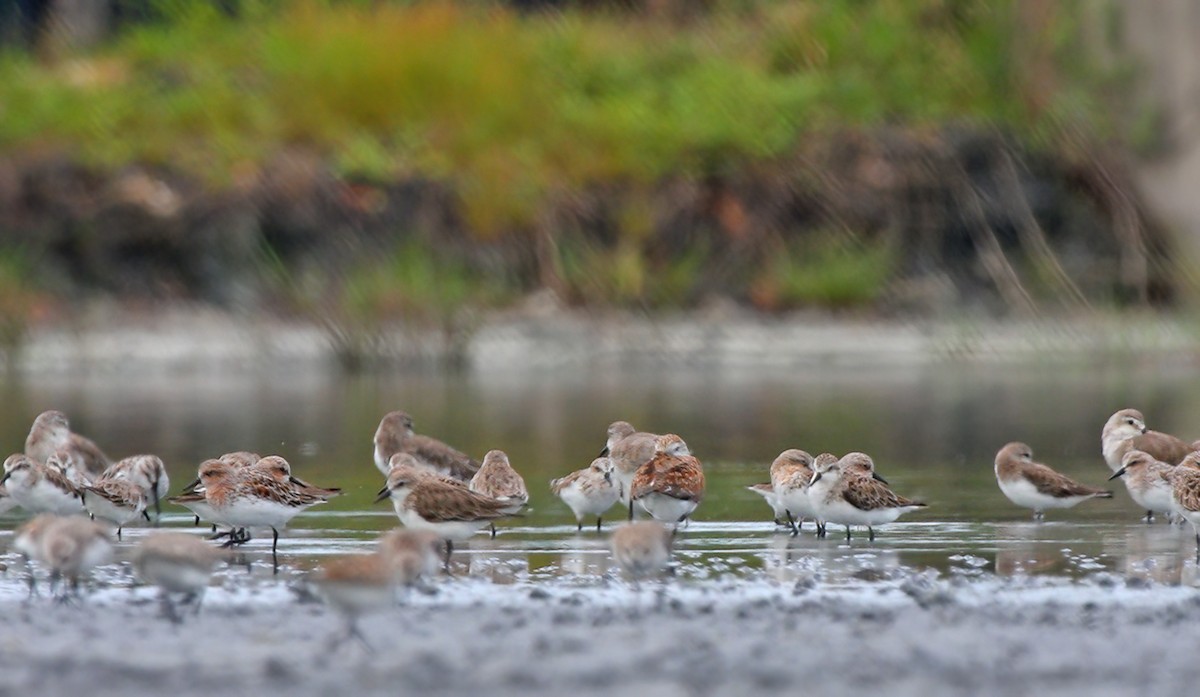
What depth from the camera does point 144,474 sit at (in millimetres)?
13594

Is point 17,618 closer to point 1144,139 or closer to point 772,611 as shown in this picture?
point 772,611

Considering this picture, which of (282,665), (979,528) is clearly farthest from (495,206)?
(282,665)

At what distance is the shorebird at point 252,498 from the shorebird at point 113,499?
58 cm

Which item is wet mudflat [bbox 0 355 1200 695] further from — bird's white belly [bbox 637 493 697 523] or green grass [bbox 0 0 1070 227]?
green grass [bbox 0 0 1070 227]

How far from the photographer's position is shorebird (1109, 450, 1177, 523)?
42.8 feet

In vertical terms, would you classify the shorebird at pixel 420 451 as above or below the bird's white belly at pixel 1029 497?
above

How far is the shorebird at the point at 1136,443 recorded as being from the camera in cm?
1525

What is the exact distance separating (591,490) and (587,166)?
Result: 2035 cm

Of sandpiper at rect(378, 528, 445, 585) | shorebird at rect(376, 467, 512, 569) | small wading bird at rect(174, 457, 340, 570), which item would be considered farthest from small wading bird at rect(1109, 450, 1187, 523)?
small wading bird at rect(174, 457, 340, 570)

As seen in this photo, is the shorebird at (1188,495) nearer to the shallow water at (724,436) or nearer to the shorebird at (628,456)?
the shallow water at (724,436)

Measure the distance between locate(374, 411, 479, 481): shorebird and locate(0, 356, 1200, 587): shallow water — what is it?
43 centimetres

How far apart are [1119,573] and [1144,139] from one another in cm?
2413

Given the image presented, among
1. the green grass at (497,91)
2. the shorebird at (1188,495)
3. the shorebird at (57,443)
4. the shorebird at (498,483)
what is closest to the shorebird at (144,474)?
the shorebird at (57,443)

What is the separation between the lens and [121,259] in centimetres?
3238
